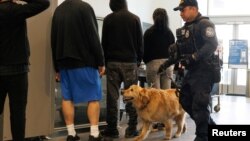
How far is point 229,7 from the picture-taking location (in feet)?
35.6

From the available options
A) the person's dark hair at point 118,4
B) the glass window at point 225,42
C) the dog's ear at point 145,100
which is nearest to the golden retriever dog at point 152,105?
the dog's ear at point 145,100

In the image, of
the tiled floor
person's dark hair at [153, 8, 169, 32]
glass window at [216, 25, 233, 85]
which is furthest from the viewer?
glass window at [216, 25, 233, 85]

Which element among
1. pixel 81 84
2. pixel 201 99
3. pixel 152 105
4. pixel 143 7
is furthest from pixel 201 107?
pixel 143 7

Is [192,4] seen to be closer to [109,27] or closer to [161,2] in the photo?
[109,27]

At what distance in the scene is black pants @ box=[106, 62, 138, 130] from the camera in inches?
160

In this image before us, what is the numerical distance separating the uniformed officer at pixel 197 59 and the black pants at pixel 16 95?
1474 millimetres

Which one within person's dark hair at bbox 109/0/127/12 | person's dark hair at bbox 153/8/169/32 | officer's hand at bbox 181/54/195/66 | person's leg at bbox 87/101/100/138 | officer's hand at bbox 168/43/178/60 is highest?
person's dark hair at bbox 109/0/127/12

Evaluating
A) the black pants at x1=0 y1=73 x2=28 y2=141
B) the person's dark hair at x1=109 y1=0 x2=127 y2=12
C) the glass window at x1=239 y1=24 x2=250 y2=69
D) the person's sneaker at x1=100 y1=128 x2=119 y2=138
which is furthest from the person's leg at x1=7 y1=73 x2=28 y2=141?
the glass window at x1=239 y1=24 x2=250 y2=69

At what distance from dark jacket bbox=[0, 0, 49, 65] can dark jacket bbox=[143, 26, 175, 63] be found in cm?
228

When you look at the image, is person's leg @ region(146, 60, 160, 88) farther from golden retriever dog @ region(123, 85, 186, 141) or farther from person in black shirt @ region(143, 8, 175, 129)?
golden retriever dog @ region(123, 85, 186, 141)

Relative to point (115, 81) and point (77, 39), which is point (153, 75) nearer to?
point (115, 81)

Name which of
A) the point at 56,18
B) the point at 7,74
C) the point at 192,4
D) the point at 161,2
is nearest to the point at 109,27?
the point at 56,18

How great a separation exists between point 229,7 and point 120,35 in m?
7.66

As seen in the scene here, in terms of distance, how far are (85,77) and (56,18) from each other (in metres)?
0.66
